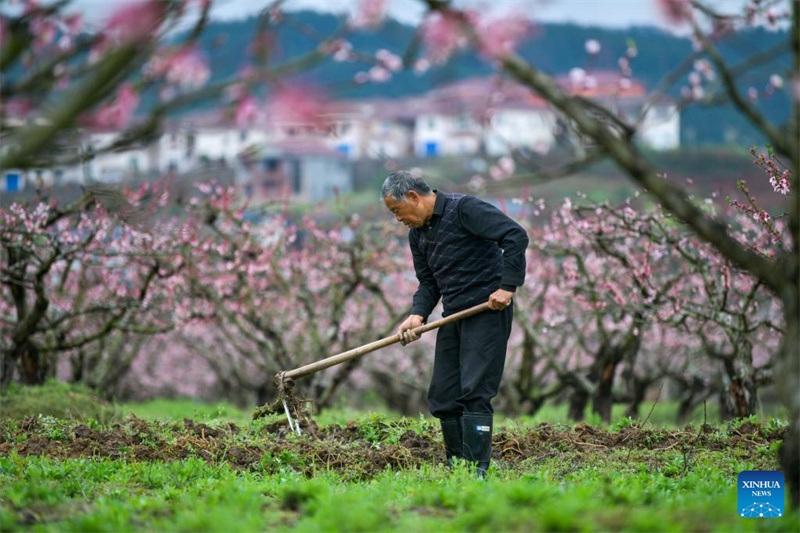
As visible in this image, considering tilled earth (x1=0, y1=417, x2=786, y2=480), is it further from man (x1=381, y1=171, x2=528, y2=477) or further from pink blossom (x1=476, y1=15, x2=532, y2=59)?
pink blossom (x1=476, y1=15, x2=532, y2=59)

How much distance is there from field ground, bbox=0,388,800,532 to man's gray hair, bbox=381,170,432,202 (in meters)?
1.74

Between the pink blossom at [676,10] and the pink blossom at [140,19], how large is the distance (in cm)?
228

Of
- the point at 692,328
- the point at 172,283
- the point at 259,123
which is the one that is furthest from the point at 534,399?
the point at 259,123

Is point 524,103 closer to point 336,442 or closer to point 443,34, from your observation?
point 336,442

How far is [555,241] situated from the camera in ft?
41.8

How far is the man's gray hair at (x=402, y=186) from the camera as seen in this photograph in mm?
6621

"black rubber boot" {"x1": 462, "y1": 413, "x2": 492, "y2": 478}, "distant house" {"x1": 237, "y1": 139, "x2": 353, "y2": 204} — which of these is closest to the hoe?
"black rubber boot" {"x1": 462, "y1": 413, "x2": 492, "y2": 478}

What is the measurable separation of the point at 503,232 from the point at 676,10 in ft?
6.62

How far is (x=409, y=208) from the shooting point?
6648 millimetres

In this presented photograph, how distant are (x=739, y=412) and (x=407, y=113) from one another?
60.2 meters

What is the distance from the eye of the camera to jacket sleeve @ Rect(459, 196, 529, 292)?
6359 mm

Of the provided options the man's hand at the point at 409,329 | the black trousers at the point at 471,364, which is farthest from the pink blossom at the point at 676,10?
the man's hand at the point at 409,329

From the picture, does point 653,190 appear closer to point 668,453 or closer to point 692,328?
point 668,453

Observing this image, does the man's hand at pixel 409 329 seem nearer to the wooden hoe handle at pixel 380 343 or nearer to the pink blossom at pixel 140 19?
the wooden hoe handle at pixel 380 343
